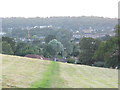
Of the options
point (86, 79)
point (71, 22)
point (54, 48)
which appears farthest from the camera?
point (71, 22)

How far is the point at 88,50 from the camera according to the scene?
3959 cm

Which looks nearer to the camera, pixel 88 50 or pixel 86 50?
pixel 88 50

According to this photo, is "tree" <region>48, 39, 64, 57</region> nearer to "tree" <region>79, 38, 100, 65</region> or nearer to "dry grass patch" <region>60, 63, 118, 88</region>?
"tree" <region>79, 38, 100, 65</region>

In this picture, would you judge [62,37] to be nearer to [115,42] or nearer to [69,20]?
[69,20]

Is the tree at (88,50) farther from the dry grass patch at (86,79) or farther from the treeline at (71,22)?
the treeline at (71,22)

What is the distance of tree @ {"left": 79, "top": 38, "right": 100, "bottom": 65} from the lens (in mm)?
37737

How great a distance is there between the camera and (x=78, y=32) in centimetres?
9088

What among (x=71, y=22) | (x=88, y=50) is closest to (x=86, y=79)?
(x=88, y=50)

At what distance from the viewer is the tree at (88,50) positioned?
37737 millimetres

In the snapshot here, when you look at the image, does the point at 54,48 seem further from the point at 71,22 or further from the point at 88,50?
the point at 71,22

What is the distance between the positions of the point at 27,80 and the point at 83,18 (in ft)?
306

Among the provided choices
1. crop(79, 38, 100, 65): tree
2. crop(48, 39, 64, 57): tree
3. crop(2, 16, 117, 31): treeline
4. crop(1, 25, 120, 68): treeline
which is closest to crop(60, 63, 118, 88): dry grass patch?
crop(1, 25, 120, 68): treeline

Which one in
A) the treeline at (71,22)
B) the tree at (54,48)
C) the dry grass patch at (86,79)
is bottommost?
the tree at (54,48)

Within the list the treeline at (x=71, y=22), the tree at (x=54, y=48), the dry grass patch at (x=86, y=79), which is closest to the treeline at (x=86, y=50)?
the tree at (x=54, y=48)
